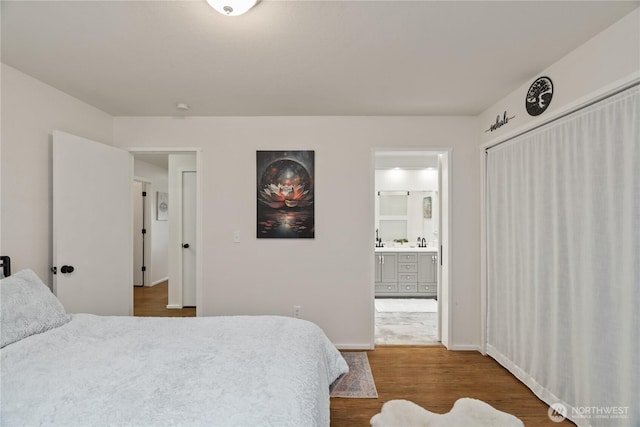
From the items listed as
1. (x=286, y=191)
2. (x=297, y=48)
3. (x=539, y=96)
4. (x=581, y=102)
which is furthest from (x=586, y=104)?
(x=286, y=191)

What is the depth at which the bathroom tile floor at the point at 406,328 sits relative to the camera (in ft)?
11.9

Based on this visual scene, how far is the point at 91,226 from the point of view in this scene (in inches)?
114

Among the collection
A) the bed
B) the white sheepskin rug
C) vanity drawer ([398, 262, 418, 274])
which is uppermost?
the bed

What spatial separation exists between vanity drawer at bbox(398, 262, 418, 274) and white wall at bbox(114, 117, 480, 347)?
205 cm

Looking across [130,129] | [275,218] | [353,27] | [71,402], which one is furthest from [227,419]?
[130,129]

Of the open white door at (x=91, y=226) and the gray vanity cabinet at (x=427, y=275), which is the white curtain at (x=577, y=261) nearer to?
the gray vanity cabinet at (x=427, y=275)

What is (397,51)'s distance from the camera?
6.74ft

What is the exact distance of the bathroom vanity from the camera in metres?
5.43

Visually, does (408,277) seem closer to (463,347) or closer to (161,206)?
(463,347)

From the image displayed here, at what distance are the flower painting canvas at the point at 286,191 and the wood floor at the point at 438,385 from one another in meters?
1.54

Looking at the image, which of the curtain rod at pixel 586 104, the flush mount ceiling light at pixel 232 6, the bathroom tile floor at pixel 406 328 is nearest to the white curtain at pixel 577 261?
the curtain rod at pixel 586 104

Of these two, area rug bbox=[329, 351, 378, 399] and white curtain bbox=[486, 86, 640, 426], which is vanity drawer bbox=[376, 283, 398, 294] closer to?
area rug bbox=[329, 351, 378, 399]

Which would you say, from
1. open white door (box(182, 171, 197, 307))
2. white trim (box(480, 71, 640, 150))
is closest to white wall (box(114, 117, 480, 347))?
white trim (box(480, 71, 640, 150))

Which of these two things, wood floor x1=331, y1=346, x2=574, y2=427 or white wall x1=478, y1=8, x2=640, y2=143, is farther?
wood floor x1=331, y1=346, x2=574, y2=427
